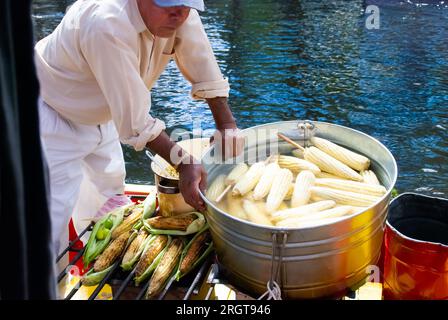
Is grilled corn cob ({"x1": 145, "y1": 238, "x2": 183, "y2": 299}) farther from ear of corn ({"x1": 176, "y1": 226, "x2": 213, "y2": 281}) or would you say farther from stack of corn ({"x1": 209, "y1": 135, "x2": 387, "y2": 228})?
stack of corn ({"x1": 209, "y1": 135, "x2": 387, "y2": 228})

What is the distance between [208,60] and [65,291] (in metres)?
1.89

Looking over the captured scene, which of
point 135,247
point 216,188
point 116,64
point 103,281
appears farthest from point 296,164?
point 103,281

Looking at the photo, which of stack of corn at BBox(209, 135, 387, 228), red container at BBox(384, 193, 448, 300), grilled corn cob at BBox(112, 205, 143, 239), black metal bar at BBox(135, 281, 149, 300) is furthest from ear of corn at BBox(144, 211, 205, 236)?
red container at BBox(384, 193, 448, 300)

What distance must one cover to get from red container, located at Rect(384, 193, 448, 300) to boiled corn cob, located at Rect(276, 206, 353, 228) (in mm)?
330

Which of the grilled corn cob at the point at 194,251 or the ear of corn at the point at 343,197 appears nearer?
the ear of corn at the point at 343,197

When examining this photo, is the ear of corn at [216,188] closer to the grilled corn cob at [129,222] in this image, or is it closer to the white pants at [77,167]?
the grilled corn cob at [129,222]

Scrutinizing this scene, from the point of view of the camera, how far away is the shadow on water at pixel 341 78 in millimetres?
8805

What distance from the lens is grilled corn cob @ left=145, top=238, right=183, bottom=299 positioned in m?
2.68

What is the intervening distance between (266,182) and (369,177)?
0.65 metres

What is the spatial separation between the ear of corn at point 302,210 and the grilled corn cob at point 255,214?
0.05 meters

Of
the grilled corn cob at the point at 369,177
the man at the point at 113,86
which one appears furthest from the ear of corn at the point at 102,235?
the grilled corn cob at the point at 369,177

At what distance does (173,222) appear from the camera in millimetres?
3086

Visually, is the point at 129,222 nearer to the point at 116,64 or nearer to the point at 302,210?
the point at 116,64

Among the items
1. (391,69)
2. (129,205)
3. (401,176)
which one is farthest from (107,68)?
(391,69)
